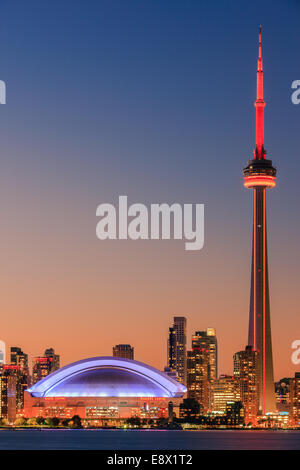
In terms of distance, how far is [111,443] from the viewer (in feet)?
623
